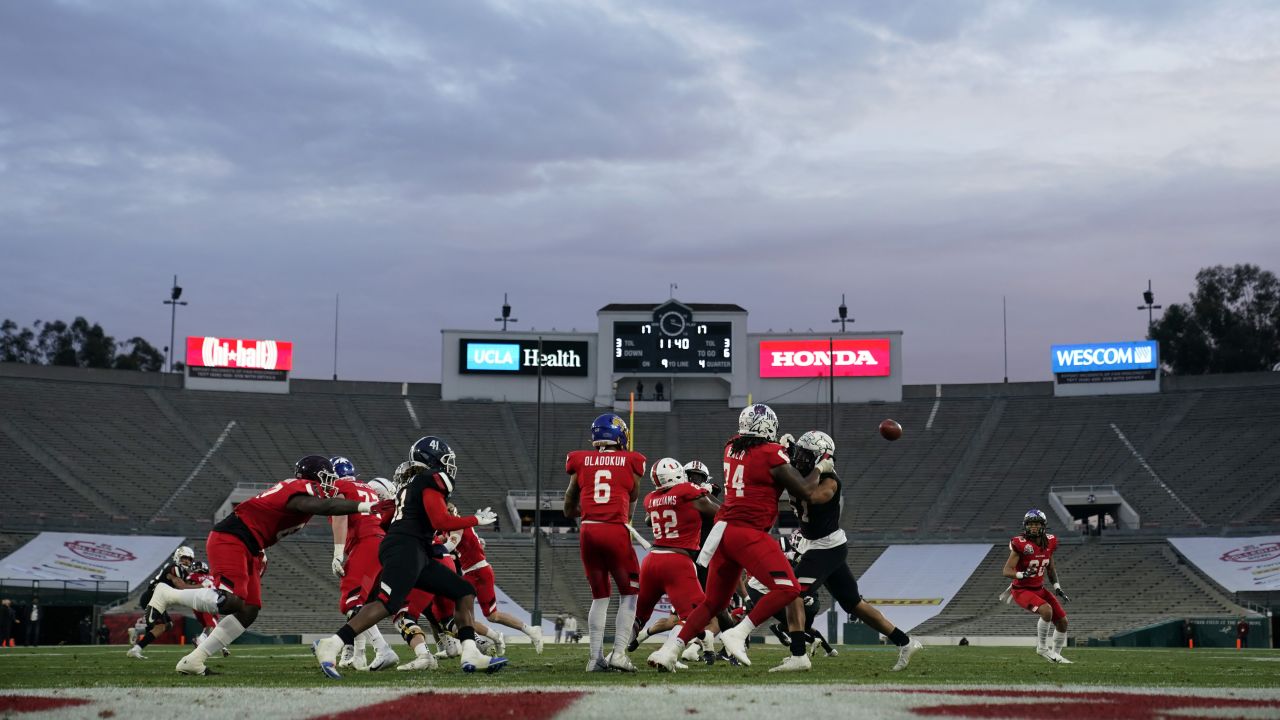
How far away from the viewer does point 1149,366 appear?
243 feet

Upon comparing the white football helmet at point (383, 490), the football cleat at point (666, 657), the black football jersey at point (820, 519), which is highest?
the white football helmet at point (383, 490)

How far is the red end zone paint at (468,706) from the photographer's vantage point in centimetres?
812

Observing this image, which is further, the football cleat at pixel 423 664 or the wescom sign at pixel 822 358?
the wescom sign at pixel 822 358

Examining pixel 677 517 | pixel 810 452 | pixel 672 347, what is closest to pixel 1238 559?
pixel 672 347

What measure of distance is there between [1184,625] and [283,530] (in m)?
36.9

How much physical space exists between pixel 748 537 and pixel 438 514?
10.1ft

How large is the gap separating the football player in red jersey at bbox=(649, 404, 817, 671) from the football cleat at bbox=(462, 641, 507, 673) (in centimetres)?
155

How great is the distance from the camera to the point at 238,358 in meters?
75.5

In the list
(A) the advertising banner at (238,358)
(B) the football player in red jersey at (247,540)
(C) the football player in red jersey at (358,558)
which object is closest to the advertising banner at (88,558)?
(A) the advertising banner at (238,358)

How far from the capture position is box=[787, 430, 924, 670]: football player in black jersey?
14.4m

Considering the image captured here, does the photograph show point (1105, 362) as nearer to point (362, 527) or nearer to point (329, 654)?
point (362, 527)

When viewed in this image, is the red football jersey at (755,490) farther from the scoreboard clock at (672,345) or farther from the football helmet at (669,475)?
the scoreboard clock at (672,345)

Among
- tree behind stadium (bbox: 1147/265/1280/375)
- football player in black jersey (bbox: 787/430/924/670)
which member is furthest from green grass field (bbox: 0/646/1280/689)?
tree behind stadium (bbox: 1147/265/1280/375)

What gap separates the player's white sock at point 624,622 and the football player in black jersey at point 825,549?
6.18 feet
